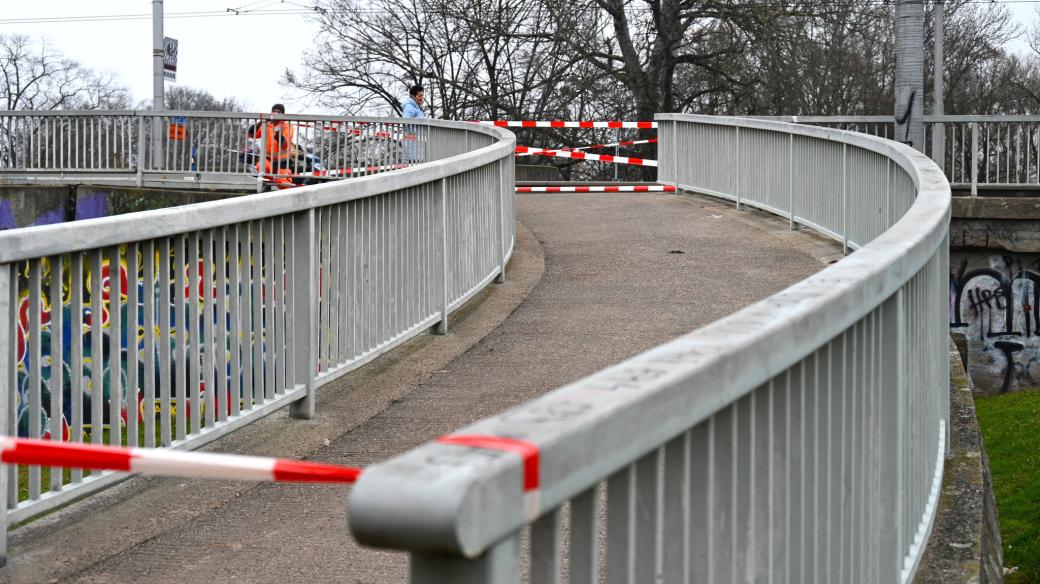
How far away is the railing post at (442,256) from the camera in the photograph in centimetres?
898

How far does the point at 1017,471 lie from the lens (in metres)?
A: 14.9

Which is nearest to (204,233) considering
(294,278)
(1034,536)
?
(294,278)

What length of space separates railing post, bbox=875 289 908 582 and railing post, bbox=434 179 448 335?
523cm

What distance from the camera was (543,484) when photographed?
1.71m

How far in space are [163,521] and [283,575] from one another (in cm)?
84

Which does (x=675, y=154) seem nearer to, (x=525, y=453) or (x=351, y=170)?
(x=351, y=170)

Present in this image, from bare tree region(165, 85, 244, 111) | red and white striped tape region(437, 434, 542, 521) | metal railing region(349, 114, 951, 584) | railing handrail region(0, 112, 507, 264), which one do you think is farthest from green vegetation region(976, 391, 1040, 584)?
bare tree region(165, 85, 244, 111)

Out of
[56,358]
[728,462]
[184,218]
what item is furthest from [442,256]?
[728,462]

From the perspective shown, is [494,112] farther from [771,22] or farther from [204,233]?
[204,233]

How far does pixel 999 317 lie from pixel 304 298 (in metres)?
15.2

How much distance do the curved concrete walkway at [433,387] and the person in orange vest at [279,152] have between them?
611 centimetres

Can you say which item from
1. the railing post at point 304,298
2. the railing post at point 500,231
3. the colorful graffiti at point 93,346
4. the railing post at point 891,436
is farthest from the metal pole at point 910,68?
the railing post at point 891,436

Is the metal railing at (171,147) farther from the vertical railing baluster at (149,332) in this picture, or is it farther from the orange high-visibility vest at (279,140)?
the vertical railing baluster at (149,332)

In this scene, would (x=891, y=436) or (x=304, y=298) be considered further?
(x=304, y=298)
